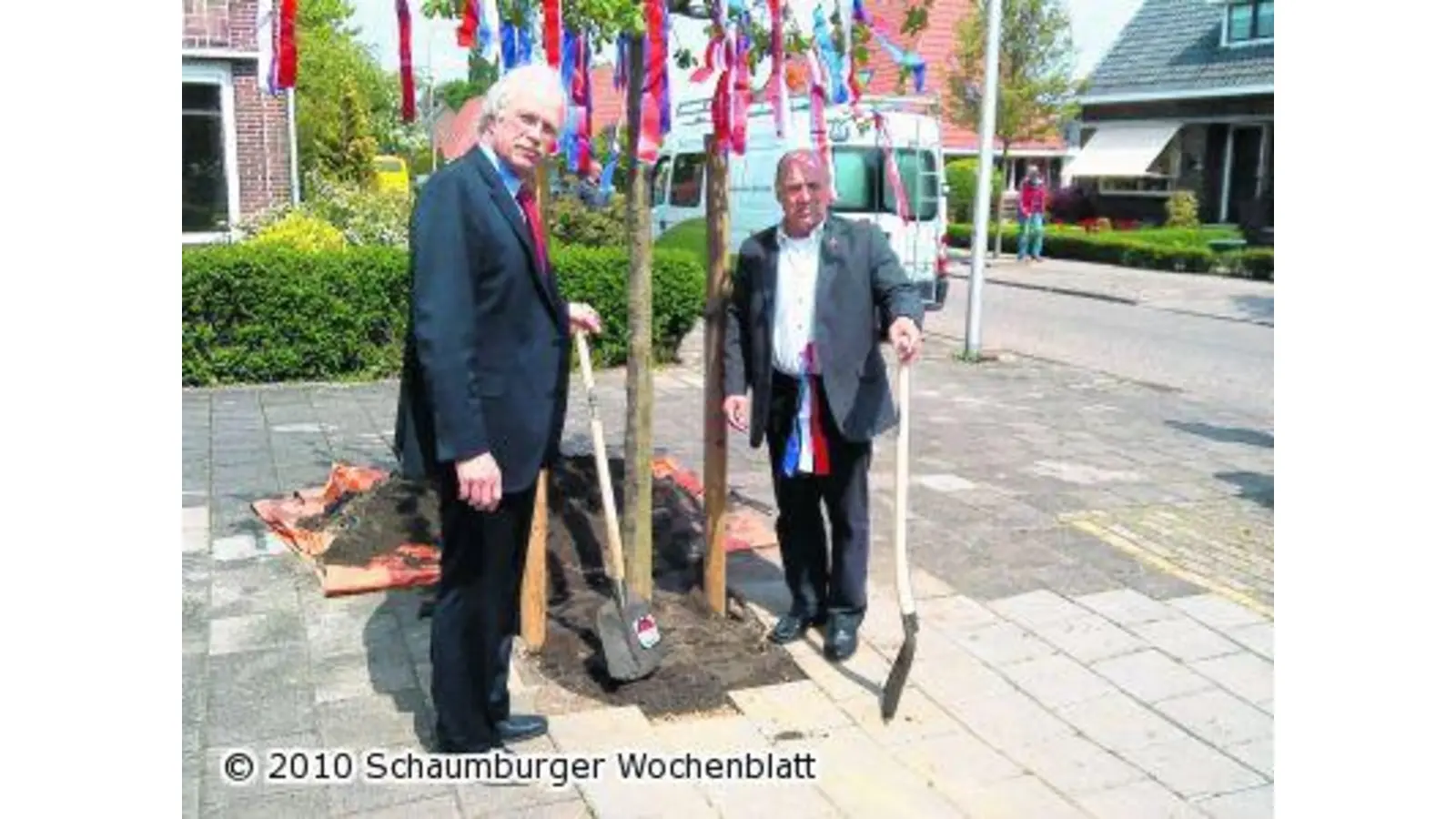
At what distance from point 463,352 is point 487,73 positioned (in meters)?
1.43

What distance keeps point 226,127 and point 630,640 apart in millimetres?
13401

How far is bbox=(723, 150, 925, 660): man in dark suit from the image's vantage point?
13.0 feet

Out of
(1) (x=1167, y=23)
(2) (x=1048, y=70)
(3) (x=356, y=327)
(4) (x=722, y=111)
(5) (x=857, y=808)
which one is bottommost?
(5) (x=857, y=808)

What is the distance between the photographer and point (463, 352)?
2.98m

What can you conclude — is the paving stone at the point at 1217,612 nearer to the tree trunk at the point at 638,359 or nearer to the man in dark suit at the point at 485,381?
the tree trunk at the point at 638,359

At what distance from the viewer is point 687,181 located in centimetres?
1572

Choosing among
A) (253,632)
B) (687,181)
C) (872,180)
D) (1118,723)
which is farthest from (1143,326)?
(253,632)

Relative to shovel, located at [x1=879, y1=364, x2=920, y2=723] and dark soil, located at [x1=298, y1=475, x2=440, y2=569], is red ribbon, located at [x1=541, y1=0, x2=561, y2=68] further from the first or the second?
dark soil, located at [x1=298, y1=475, x2=440, y2=569]

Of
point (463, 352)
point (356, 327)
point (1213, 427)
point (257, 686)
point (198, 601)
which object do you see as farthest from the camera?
point (356, 327)

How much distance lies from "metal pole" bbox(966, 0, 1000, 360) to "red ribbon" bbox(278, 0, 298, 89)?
844 cm

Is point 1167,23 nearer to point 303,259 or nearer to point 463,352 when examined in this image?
point 303,259

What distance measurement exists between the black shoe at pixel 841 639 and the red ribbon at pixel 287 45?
8.41 ft

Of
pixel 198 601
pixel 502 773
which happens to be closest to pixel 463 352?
pixel 502 773

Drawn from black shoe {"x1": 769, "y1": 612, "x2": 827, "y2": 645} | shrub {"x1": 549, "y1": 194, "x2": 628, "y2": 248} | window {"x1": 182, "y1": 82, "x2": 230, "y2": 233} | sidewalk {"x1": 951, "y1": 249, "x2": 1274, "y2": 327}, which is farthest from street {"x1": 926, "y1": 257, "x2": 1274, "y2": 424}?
window {"x1": 182, "y1": 82, "x2": 230, "y2": 233}
